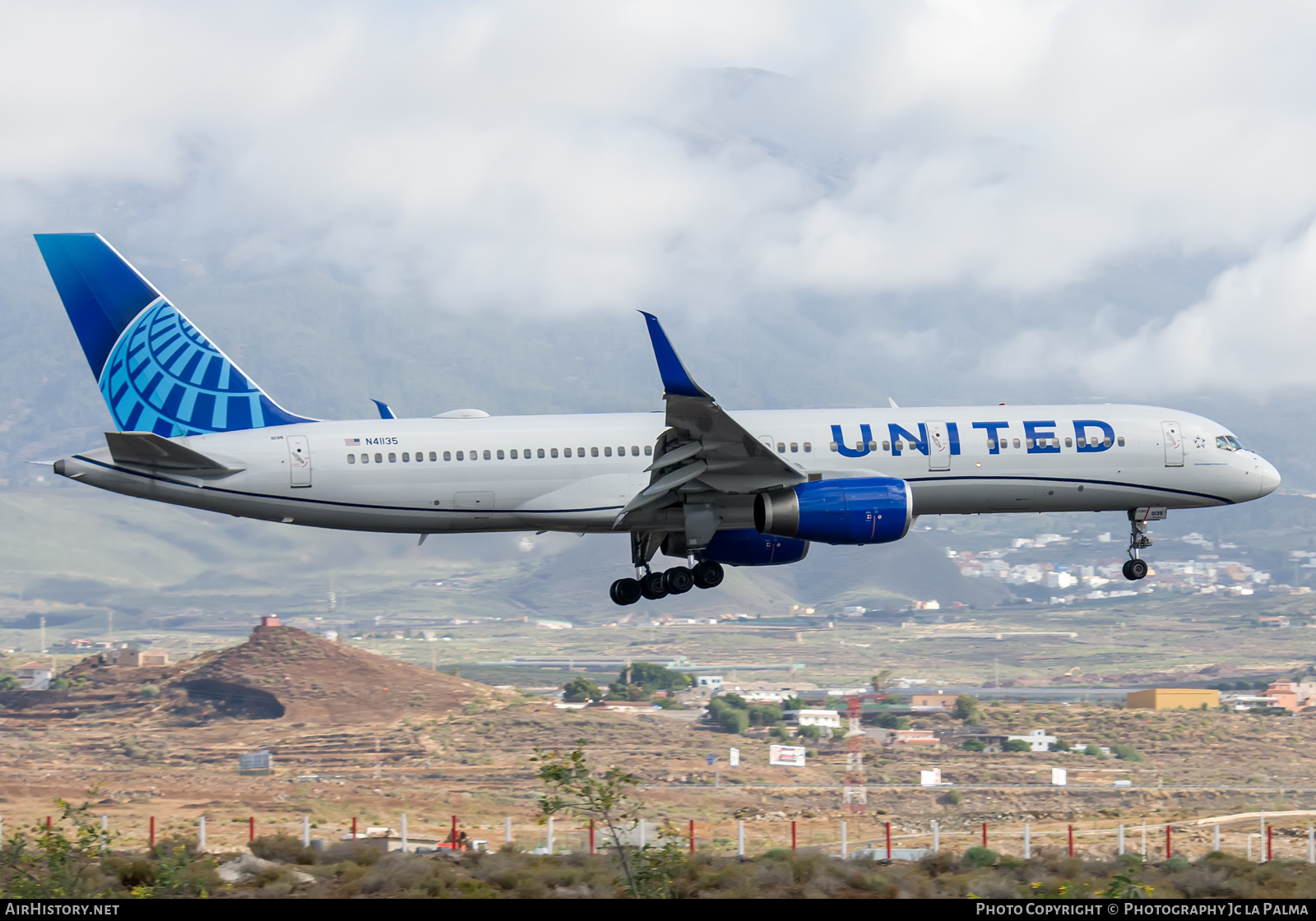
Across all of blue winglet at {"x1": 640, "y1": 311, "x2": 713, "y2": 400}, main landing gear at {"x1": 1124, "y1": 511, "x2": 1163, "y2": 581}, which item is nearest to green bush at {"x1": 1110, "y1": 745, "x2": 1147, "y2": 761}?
main landing gear at {"x1": 1124, "y1": 511, "x2": 1163, "y2": 581}

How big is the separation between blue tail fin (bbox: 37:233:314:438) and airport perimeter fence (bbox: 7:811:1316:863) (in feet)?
66.7

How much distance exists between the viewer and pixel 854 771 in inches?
5374

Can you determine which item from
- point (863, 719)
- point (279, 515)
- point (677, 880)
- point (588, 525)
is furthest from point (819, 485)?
point (863, 719)

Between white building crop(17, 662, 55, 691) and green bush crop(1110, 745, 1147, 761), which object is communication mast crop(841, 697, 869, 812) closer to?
green bush crop(1110, 745, 1147, 761)

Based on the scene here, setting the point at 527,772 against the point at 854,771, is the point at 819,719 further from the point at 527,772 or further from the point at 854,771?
the point at 527,772

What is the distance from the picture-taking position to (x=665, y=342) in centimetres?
3741

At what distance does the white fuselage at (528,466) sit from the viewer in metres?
42.1

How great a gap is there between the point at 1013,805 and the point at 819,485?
292 feet

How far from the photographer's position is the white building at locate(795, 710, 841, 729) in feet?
532

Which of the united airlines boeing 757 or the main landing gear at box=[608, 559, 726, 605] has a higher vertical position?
the united airlines boeing 757

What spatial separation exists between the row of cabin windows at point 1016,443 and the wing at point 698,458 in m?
1.93

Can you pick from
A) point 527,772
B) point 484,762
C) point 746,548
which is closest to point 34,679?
point 484,762

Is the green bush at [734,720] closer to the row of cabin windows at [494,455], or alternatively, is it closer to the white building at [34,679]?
the white building at [34,679]

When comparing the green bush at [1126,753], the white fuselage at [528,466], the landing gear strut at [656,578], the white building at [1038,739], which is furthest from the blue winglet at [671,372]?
the green bush at [1126,753]
